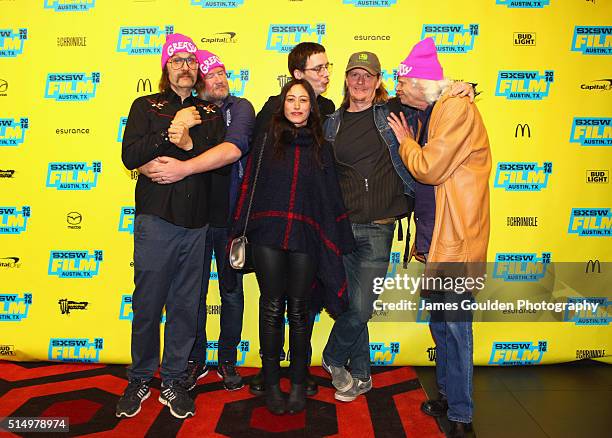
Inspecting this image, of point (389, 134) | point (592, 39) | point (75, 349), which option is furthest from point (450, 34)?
point (75, 349)

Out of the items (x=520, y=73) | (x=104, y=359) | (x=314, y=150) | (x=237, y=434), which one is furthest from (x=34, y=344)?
(x=520, y=73)

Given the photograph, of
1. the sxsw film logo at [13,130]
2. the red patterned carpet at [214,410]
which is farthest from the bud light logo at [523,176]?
the sxsw film logo at [13,130]

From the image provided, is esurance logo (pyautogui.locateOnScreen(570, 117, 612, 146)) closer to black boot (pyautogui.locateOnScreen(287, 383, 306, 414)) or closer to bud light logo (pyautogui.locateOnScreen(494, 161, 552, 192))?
bud light logo (pyautogui.locateOnScreen(494, 161, 552, 192))

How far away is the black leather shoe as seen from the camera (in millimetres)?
2926

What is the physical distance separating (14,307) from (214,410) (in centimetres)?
185

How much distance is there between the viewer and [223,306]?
3.00 m

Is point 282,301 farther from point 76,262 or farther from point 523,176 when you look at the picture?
point 523,176

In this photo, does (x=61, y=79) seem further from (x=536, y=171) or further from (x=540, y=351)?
(x=540, y=351)

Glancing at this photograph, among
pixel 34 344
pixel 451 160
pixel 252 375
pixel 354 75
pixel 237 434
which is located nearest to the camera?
pixel 451 160

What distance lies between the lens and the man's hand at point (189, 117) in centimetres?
249

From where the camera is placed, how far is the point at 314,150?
2.58m

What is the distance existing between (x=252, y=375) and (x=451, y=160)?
1996mm

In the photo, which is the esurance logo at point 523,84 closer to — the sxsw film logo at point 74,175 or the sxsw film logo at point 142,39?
the sxsw film logo at point 142,39

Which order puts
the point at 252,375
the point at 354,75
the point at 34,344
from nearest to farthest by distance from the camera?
1. the point at 354,75
2. the point at 252,375
3. the point at 34,344
